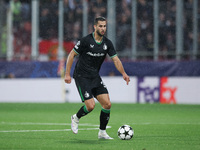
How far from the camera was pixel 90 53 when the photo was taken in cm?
893

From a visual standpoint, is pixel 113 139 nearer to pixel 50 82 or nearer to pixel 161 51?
pixel 50 82

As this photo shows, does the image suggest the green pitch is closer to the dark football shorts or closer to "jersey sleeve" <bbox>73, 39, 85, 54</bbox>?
the dark football shorts

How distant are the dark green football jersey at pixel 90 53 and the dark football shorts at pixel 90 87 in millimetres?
91

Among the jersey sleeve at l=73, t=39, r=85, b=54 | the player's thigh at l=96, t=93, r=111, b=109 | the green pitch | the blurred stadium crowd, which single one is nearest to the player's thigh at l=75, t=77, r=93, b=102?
the player's thigh at l=96, t=93, r=111, b=109

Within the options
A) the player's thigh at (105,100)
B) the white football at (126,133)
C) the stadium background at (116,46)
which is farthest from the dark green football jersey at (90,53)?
the stadium background at (116,46)

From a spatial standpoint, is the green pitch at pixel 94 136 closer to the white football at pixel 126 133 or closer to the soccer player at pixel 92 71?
the white football at pixel 126 133

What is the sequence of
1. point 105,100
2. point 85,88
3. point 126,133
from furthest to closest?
1. point 85,88
2. point 105,100
3. point 126,133

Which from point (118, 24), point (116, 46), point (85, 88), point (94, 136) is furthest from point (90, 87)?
point (118, 24)

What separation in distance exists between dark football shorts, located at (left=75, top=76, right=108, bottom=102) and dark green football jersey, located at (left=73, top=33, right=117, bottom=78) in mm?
91

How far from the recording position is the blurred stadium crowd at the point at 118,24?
22.5 m

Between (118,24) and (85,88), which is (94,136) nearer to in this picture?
(85,88)

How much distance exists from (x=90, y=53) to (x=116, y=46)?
14336 millimetres

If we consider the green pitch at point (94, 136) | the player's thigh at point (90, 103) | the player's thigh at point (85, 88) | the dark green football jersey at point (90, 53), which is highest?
the dark green football jersey at point (90, 53)

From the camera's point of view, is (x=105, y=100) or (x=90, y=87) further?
(x=90, y=87)
